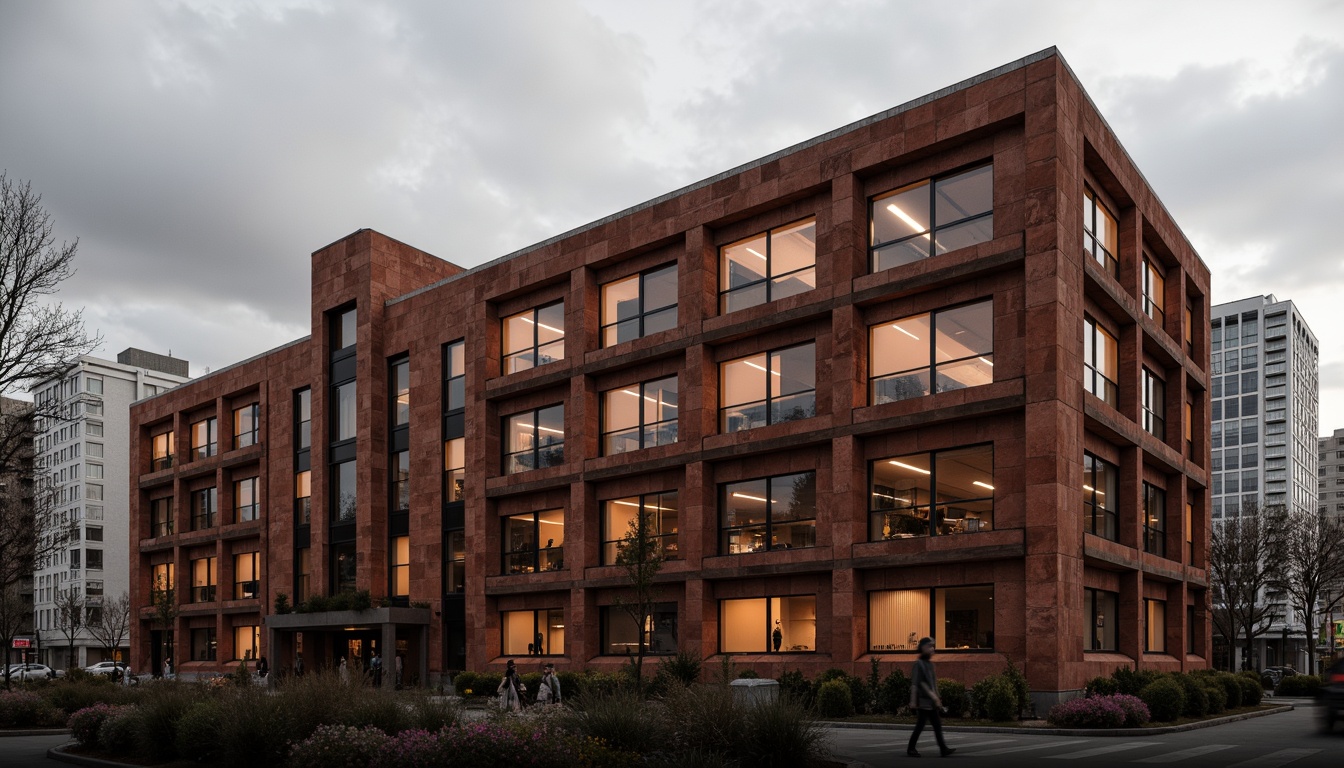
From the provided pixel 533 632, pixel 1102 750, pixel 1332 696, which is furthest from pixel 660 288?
pixel 1332 696

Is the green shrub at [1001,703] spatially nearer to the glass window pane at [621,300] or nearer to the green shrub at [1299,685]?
the glass window pane at [621,300]

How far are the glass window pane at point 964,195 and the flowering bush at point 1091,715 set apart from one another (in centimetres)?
1359

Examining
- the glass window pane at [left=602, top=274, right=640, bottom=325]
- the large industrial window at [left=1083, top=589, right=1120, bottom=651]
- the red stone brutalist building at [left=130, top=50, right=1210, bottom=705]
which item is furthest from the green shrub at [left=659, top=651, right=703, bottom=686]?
the glass window pane at [left=602, top=274, right=640, bottom=325]

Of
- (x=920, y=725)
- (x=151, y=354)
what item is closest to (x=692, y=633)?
(x=920, y=725)

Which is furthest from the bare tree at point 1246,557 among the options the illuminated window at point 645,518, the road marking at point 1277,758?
the road marking at point 1277,758

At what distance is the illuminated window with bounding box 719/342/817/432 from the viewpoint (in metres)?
34.2

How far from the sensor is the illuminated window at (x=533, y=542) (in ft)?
134

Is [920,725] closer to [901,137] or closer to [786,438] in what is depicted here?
[786,438]

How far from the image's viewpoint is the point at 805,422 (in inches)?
1299

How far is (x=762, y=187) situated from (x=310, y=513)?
91.8 ft

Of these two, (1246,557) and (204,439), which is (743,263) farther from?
(1246,557)

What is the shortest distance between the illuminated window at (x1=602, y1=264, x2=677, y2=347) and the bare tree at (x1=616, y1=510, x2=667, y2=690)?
277 inches

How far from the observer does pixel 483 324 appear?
43781 millimetres

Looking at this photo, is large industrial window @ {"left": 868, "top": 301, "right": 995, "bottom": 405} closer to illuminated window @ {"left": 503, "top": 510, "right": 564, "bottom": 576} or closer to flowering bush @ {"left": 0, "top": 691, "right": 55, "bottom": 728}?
illuminated window @ {"left": 503, "top": 510, "right": 564, "bottom": 576}
